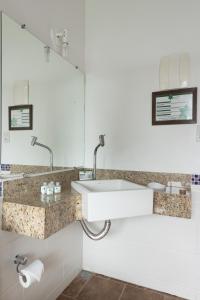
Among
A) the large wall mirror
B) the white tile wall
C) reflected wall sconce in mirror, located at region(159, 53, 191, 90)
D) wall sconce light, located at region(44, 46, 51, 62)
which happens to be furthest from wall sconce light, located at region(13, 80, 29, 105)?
the white tile wall

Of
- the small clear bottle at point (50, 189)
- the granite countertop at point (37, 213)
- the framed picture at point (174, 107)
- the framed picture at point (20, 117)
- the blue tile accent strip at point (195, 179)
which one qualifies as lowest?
the granite countertop at point (37, 213)

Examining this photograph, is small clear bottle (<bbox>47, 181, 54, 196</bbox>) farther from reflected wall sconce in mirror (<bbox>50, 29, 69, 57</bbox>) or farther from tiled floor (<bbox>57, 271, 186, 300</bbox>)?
reflected wall sconce in mirror (<bbox>50, 29, 69, 57</bbox>)

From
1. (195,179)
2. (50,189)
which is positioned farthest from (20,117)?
(195,179)

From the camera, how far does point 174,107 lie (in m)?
1.62

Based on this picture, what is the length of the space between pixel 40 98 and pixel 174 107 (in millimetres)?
1006

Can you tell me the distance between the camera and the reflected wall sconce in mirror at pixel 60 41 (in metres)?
1.57

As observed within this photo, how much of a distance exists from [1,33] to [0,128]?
1.70 feet

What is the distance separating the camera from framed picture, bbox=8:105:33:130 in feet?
4.14

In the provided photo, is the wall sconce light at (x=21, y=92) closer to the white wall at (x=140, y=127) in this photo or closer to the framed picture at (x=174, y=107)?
the white wall at (x=140, y=127)

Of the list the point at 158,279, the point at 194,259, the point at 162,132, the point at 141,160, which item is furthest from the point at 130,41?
the point at 158,279

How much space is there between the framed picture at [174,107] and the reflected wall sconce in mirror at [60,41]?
0.80 m

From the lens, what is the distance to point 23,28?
1.29 meters

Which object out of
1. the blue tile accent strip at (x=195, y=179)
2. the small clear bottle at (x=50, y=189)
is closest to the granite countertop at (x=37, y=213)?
the small clear bottle at (x=50, y=189)

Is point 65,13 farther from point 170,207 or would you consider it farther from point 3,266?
point 3,266
